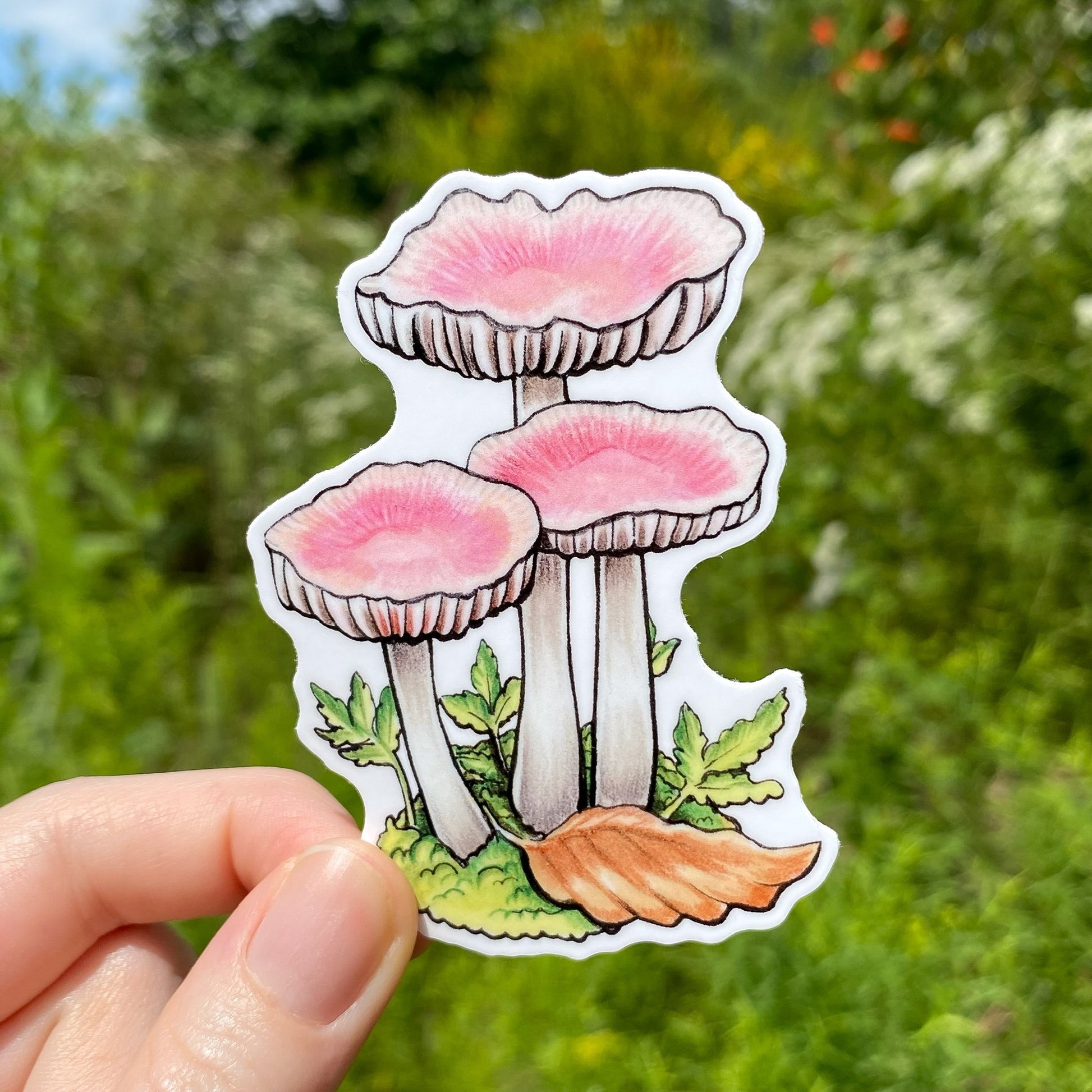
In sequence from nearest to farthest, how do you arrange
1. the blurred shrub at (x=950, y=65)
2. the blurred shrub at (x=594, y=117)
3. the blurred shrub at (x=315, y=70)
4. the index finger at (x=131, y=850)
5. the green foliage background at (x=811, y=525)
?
the index finger at (x=131, y=850) → the green foliage background at (x=811, y=525) → the blurred shrub at (x=950, y=65) → the blurred shrub at (x=594, y=117) → the blurred shrub at (x=315, y=70)

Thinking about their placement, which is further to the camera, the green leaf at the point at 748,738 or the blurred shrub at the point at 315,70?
the blurred shrub at the point at 315,70

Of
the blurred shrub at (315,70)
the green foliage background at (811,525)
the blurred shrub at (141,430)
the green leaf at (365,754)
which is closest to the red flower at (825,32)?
the green foliage background at (811,525)

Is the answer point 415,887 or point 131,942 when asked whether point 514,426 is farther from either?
point 131,942

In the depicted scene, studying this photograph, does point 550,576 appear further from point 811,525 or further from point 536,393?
point 811,525

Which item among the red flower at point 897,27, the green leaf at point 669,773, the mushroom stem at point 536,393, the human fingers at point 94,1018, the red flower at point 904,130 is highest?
the red flower at point 897,27

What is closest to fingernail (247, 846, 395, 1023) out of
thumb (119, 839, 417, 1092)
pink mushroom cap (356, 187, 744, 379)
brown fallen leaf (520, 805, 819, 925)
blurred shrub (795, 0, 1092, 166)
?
thumb (119, 839, 417, 1092)

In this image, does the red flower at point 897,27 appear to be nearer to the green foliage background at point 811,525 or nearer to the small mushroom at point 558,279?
the green foliage background at point 811,525
